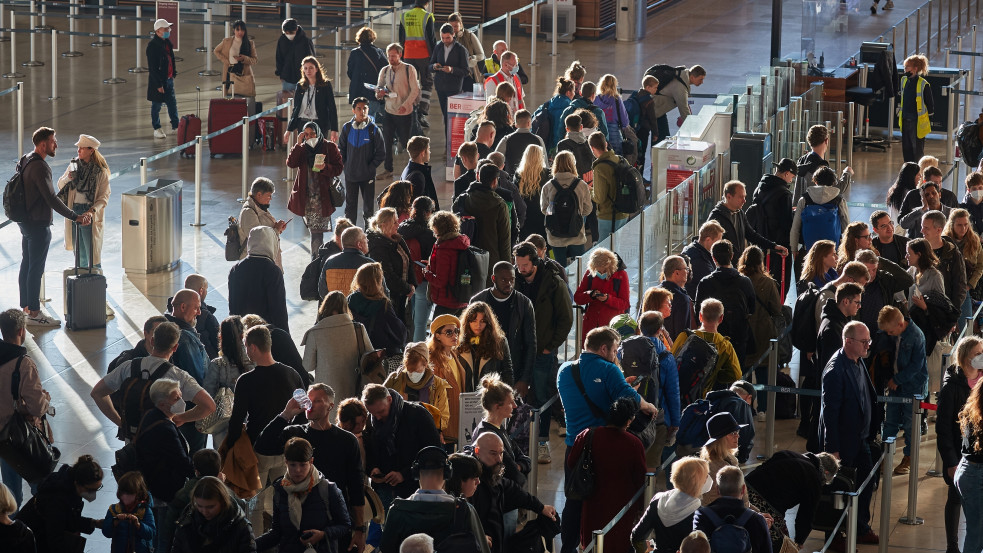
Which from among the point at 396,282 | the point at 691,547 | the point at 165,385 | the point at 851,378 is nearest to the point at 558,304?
the point at 396,282

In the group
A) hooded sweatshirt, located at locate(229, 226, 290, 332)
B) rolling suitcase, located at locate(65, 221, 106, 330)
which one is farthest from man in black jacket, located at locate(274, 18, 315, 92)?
hooded sweatshirt, located at locate(229, 226, 290, 332)

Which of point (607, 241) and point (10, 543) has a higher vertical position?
point (607, 241)

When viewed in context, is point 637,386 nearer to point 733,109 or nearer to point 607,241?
point 607,241

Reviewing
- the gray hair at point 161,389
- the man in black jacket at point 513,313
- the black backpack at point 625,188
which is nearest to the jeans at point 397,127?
the black backpack at point 625,188

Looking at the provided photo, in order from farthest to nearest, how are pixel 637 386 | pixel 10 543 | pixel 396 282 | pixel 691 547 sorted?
pixel 396 282 → pixel 637 386 → pixel 10 543 → pixel 691 547

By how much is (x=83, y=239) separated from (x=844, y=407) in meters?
7.51

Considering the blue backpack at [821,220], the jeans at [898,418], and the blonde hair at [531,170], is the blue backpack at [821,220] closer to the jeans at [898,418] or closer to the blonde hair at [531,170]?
the blonde hair at [531,170]

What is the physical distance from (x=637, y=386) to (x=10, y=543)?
385cm

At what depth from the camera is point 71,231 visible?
14977mm

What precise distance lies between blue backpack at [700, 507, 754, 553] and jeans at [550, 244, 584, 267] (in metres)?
6.83

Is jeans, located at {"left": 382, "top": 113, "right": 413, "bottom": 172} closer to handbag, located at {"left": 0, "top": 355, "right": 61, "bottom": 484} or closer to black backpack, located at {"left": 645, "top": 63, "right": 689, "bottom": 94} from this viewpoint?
black backpack, located at {"left": 645, "top": 63, "right": 689, "bottom": 94}

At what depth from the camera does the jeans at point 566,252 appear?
14.3 meters

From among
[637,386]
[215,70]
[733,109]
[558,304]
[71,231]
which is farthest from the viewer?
[215,70]

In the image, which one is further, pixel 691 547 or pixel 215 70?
pixel 215 70
